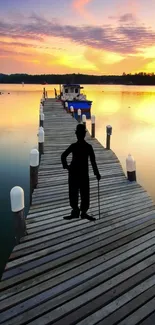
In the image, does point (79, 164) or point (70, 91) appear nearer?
point (79, 164)

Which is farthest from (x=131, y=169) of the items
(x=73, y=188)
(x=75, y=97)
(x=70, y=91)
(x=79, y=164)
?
(x=70, y=91)

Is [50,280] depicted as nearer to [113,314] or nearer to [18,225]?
[113,314]

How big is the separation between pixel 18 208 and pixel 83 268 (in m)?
1.90

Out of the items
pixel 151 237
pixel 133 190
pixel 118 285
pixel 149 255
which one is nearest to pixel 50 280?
pixel 118 285

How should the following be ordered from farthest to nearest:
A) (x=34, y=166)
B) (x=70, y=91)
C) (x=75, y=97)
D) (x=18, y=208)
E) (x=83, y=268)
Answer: (x=70, y=91) → (x=75, y=97) → (x=34, y=166) → (x=18, y=208) → (x=83, y=268)

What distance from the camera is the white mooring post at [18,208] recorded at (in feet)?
18.9

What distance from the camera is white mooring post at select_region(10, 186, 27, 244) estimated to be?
18.9 ft

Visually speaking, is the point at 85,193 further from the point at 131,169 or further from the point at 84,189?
the point at 131,169

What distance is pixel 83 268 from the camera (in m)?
4.96

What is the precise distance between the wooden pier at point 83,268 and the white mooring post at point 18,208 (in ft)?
0.70

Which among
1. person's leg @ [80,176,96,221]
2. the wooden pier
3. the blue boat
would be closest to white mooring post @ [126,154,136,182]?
the wooden pier

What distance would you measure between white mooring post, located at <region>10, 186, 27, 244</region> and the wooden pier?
0.70ft

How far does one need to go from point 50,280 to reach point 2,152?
1848 cm

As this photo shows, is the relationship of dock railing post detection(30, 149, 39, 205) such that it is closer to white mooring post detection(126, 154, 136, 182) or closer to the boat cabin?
white mooring post detection(126, 154, 136, 182)
